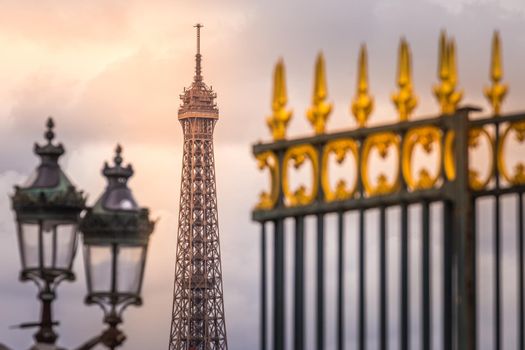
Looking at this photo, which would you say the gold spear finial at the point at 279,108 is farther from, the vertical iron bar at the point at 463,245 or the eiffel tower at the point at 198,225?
the eiffel tower at the point at 198,225

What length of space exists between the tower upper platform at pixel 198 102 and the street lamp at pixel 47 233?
124205 mm

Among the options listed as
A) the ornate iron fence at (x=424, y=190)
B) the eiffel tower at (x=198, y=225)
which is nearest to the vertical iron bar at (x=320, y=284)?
the ornate iron fence at (x=424, y=190)

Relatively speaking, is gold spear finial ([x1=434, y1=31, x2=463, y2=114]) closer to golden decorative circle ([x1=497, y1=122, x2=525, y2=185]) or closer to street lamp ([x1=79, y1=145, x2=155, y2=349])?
golden decorative circle ([x1=497, y1=122, x2=525, y2=185])

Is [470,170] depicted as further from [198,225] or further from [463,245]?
[198,225]

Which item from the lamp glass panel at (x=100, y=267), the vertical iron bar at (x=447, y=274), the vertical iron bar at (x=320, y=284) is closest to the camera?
the vertical iron bar at (x=447, y=274)

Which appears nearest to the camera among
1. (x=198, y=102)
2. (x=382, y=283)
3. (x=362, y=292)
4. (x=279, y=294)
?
(x=382, y=283)

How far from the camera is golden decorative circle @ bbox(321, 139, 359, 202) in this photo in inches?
739

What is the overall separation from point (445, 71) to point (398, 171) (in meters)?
0.80

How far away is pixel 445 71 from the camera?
60.1 ft

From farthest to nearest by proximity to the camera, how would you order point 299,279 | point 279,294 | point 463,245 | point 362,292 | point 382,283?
point 279,294
point 299,279
point 362,292
point 382,283
point 463,245

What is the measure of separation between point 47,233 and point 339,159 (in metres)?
3.14

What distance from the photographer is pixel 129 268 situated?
2088 cm

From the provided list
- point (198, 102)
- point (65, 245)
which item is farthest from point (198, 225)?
point (65, 245)

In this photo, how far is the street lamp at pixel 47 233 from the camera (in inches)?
821
